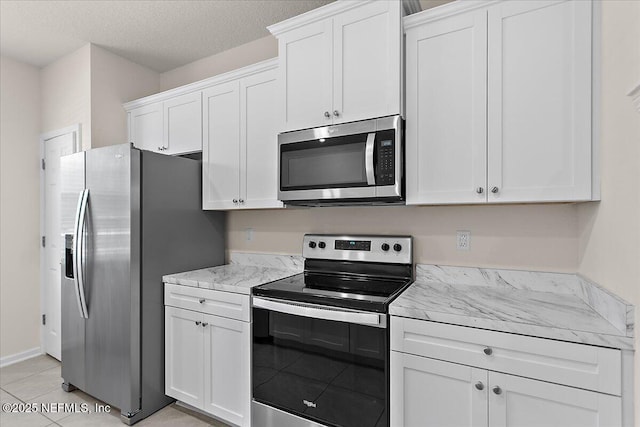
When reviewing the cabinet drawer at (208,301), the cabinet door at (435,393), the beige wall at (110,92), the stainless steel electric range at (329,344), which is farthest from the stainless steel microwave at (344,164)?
the beige wall at (110,92)

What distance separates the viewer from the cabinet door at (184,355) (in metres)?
2.20

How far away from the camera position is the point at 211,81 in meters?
2.64

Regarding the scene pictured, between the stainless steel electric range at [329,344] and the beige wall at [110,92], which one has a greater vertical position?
the beige wall at [110,92]

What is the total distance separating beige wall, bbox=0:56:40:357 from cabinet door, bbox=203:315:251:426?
2.40 meters

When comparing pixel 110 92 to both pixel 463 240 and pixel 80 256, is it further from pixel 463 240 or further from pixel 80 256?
pixel 463 240

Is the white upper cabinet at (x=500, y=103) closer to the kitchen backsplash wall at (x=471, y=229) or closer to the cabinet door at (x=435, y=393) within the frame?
the kitchen backsplash wall at (x=471, y=229)

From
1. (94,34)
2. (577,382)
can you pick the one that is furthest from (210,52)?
(577,382)

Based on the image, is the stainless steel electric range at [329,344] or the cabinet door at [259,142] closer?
the stainless steel electric range at [329,344]

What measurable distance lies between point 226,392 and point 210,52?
9.39 feet

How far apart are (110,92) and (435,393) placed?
350 centimetres

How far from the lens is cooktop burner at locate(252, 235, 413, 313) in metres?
1.74

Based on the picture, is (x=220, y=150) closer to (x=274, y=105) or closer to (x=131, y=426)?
(x=274, y=105)

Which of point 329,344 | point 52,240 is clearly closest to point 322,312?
point 329,344

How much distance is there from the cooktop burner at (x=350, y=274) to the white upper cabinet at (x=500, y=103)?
0.47 meters
